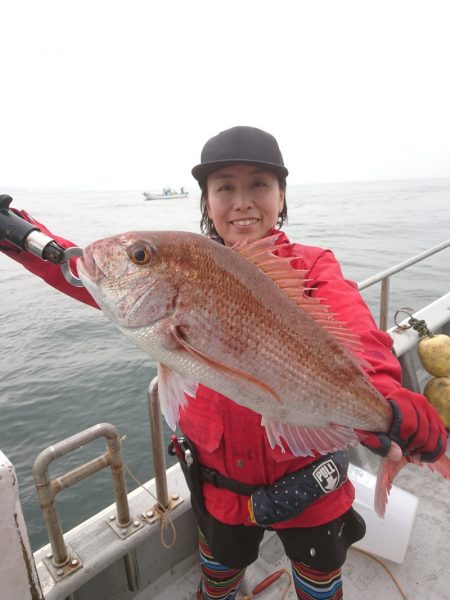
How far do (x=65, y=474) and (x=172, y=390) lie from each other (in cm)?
114

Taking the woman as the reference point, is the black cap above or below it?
above

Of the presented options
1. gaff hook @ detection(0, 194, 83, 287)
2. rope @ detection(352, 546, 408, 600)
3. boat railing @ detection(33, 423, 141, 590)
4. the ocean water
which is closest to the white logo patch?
boat railing @ detection(33, 423, 141, 590)

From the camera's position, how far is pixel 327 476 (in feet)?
7.09

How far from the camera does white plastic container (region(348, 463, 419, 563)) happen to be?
3.24 metres

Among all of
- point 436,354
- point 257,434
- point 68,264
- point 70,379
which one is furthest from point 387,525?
point 70,379

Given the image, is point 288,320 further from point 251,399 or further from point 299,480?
point 299,480

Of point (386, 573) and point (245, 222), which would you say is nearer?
point (245, 222)

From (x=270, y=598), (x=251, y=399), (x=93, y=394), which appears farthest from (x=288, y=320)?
(x=93, y=394)

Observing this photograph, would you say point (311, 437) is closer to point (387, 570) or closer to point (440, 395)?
point (387, 570)

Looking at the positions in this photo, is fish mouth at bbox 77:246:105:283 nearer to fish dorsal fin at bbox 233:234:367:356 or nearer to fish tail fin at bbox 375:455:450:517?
fish dorsal fin at bbox 233:234:367:356

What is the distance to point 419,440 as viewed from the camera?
176 cm

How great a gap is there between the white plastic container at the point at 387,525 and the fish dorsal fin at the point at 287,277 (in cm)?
213

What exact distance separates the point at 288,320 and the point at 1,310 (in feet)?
54.4

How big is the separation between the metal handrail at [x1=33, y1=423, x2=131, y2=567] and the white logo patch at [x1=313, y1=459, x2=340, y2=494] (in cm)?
120
